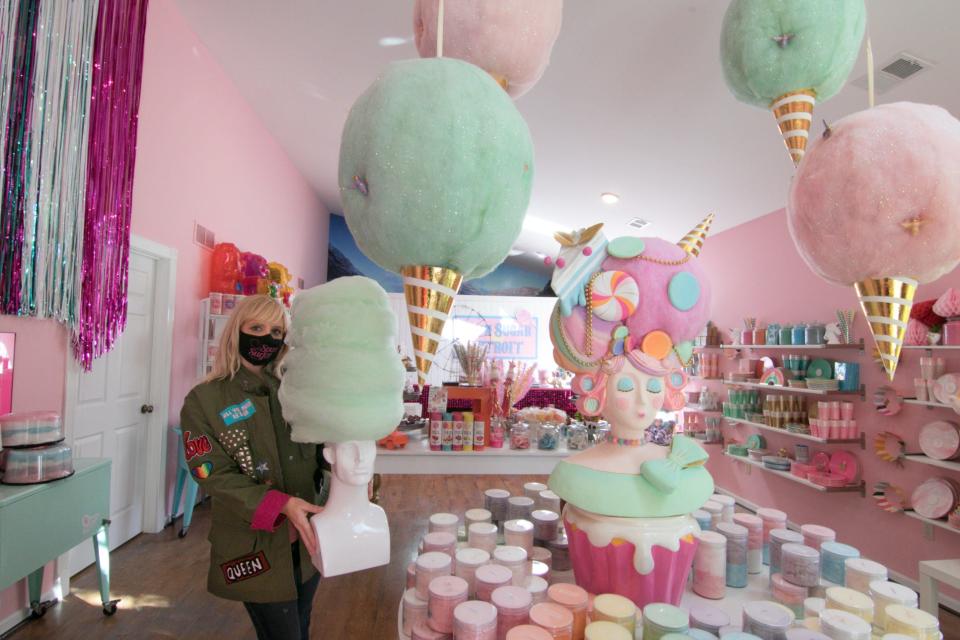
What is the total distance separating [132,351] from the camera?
3.42 metres

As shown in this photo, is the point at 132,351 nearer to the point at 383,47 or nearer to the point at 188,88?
the point at 188,88

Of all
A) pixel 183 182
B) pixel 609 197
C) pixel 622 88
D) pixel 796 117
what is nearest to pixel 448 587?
pixel 796 117

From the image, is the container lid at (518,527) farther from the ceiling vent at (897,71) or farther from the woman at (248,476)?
the ceiling vent at (897,71)

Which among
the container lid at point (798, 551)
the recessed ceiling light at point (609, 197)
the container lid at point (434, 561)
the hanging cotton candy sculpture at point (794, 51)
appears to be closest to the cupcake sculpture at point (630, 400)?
the container lid at point (798, 551)

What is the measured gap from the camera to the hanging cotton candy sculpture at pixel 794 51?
902 millimetres

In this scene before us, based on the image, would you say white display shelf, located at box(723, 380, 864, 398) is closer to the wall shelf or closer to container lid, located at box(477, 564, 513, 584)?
the wall shelf

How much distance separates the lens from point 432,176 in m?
0.62

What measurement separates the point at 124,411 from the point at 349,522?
9.91ft

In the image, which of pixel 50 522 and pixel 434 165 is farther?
pixel 50 522

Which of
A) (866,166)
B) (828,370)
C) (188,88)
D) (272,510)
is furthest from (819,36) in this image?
(188,88)

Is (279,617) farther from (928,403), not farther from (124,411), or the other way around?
(928,403)

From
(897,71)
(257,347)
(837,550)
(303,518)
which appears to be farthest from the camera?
(897,71)

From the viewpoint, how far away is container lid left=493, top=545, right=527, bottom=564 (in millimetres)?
1180

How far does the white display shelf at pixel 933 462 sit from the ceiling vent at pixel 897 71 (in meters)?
2.03
